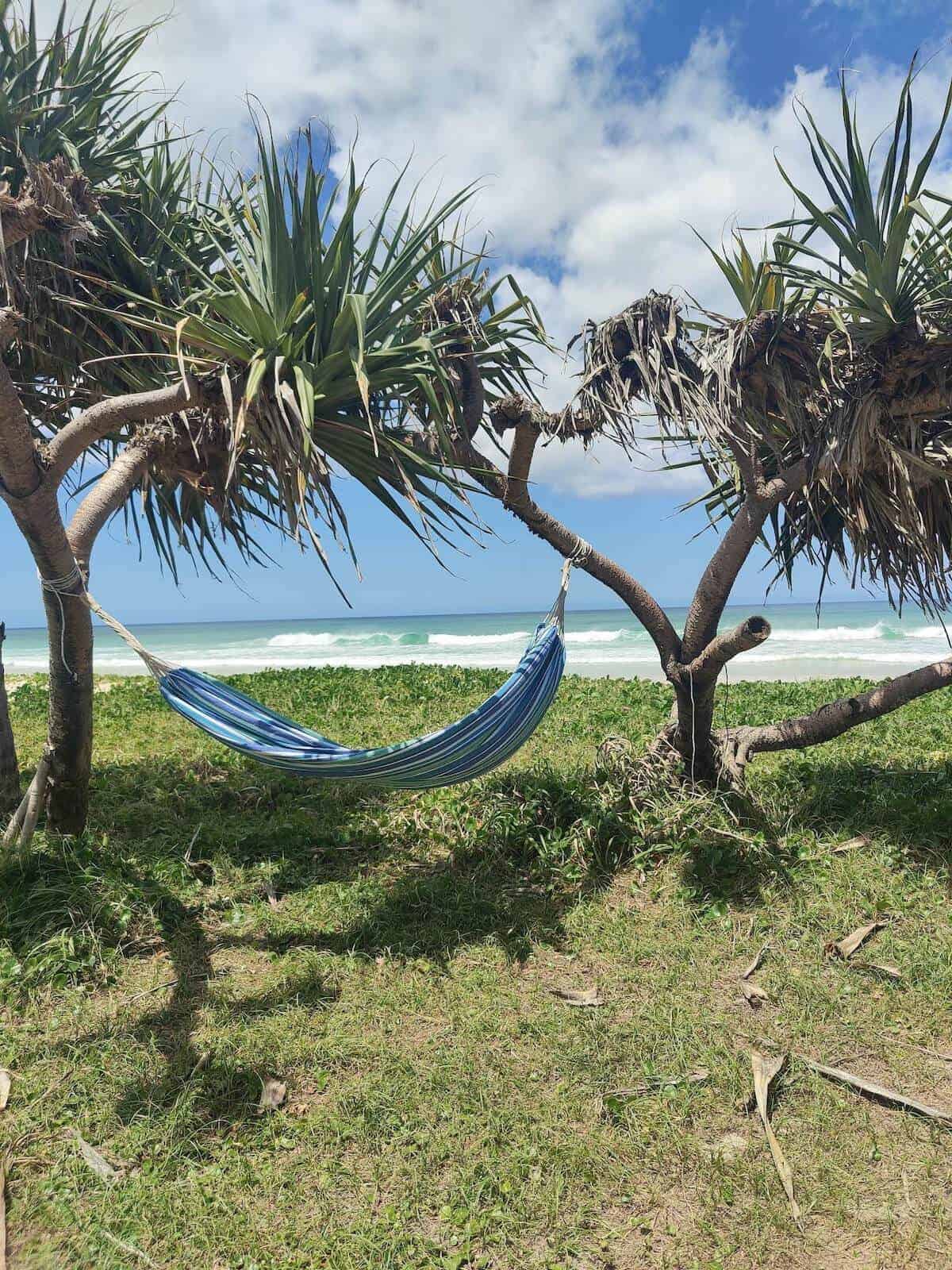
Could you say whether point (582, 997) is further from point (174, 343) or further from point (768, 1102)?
point (174, 343)

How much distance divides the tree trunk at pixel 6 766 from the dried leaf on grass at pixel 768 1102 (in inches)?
126

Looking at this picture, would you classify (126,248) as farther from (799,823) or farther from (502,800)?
(799,823)

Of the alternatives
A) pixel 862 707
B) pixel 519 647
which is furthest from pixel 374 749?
pixel 519 647

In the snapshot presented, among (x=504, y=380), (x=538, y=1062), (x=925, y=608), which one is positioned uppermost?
(x=504, y=380)

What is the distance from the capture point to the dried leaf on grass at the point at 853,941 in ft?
9.21

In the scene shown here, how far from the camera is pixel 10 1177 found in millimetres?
1917

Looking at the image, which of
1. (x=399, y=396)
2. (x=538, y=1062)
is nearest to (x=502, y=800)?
(x=538, y=1062)

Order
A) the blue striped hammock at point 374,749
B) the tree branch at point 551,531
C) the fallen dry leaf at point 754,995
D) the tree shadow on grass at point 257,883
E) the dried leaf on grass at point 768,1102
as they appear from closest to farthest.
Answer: the dried leaf on grass at point 768,1102 < the tree shadow on grass at point 257,883 < the fallen dry leaf at point 754,995 < the blue striped hammock at point 374,749 < the tree branch at point 551,531

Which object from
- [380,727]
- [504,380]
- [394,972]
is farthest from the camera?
[380,727]

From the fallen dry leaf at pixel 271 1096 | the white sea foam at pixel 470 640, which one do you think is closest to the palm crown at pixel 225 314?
the fallen dry leaf at pixel 271 1096

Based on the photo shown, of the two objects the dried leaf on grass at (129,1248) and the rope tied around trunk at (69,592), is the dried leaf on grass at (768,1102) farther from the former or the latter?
the rope tied around trunk at (69,592)

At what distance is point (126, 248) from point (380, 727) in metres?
3.15

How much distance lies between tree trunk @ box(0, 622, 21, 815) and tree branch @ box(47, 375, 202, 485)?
1.00 metres

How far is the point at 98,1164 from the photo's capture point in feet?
6.41
